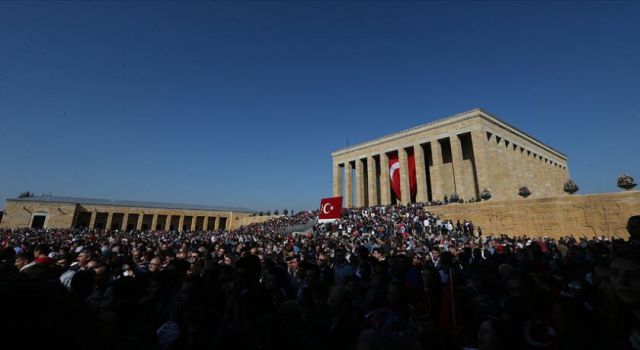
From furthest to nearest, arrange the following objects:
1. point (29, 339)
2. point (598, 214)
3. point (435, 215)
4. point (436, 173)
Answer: point (436, 173) < point (435, 215) < point (598, 214) < point (29, 339)

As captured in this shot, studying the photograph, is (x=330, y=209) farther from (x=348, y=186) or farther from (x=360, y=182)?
(x=348, y=186)

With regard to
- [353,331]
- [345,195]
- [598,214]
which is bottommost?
[353,331]

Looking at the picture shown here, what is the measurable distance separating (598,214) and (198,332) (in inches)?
948

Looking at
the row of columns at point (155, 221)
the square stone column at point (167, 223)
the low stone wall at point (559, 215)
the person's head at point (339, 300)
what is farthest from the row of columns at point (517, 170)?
the square stone column at point (167, 223)

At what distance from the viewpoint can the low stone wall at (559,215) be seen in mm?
17062

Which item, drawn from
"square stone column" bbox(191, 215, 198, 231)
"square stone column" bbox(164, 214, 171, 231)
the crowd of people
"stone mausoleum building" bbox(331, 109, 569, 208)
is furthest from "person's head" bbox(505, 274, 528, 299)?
"square stone column" bbox(191, 215, 198, 231)

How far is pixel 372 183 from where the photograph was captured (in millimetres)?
40531

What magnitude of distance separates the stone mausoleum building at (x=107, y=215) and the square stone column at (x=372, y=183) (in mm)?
30954

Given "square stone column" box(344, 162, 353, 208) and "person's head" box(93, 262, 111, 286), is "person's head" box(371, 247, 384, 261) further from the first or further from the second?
"square stone column" box(344, 162, 353, 208)

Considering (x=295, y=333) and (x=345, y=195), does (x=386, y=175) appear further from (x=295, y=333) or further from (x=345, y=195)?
(x=295, y=333)

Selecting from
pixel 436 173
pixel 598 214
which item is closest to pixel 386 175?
pixel 436 173

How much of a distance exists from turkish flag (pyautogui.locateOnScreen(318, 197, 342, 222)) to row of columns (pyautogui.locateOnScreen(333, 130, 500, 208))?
12.2 m

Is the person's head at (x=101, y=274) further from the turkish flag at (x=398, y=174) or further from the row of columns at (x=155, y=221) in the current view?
the row of columns at (x=155, y=221)

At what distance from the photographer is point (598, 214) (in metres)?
17.8
